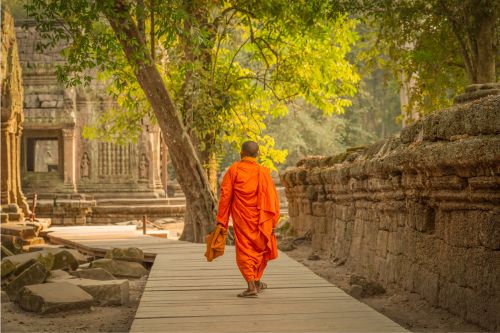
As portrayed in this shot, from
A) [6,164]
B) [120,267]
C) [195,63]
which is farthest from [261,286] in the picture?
[6,164]

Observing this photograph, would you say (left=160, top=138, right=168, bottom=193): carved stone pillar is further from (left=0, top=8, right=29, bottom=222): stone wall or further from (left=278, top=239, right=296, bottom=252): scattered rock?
(left=278, top=239, right=296, bottom=252): scattered rock

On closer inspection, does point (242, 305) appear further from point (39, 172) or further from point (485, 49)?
point (39, 172)

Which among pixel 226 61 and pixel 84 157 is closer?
pixel 226 61

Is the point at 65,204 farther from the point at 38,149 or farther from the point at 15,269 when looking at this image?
the point at 38,149

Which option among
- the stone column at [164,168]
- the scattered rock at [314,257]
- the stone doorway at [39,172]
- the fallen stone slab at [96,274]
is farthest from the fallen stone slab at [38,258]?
the stone column at [164,168]

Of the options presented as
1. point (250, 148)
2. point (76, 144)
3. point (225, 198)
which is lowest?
point (225, 198)

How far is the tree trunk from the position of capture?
10.7 metres

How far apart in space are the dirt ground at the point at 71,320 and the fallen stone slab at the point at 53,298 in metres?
0.06

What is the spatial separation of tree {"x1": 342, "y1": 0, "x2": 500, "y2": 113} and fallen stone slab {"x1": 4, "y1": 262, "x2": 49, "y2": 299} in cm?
597

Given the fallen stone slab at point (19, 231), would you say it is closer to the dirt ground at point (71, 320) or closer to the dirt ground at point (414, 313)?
the dirt ground at point (71, 320)

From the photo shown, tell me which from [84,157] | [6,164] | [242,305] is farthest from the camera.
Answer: [84,157]

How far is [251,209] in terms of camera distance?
21.5 feet

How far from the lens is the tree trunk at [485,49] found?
1067 cm

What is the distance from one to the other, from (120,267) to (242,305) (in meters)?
4.86
